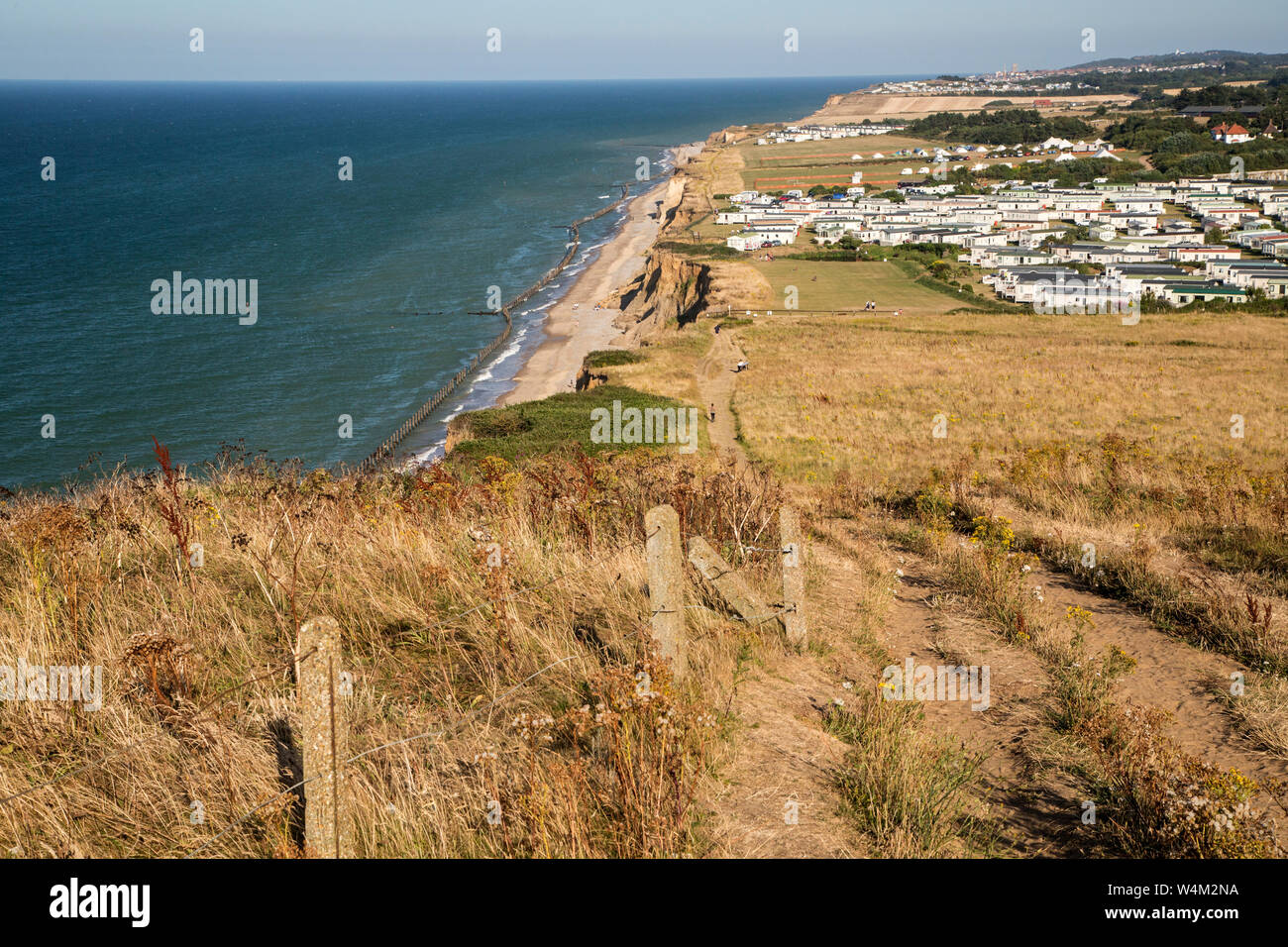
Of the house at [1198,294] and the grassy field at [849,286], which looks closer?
the grassy field at [849,286]

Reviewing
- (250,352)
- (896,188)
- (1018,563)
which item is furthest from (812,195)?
(1018,563)

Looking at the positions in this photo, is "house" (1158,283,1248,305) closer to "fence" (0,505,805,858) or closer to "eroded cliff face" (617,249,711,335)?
"eroded cliff face" (617,249,711,335)

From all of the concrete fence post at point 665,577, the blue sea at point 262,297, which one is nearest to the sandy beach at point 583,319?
the blue sea at point 262,297
